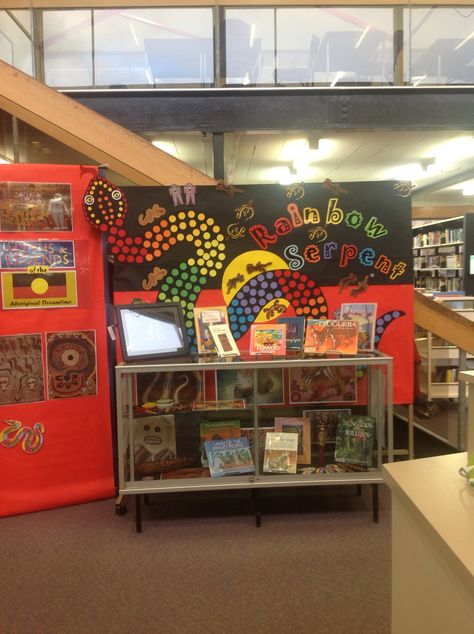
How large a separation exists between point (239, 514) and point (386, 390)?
1.10m

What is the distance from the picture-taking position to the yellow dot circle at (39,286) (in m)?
3.05

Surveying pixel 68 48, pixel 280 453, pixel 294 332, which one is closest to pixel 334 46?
pixel 68 48


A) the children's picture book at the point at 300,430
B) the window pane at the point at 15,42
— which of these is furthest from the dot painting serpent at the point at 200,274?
the window pane at the point at 15,42

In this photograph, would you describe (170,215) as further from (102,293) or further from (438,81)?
(438,81)

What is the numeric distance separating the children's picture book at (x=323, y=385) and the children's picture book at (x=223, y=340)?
431 mm

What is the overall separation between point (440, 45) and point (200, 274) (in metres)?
3.61

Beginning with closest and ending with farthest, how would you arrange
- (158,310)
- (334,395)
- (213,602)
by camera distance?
(213,602)
(158,310)
(334,395)

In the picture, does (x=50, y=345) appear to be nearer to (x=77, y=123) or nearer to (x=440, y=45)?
(x=77, y=123)

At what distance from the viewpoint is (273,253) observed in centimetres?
317

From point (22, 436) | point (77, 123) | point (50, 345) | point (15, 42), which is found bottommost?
point (22, 436)

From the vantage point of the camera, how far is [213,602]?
2.19m

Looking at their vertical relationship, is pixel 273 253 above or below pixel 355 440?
above

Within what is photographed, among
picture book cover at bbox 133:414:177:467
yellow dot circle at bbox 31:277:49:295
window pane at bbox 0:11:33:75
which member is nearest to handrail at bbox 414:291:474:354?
picture book cover at bbox 133:414:177:467

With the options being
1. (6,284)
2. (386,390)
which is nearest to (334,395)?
(386,390)
